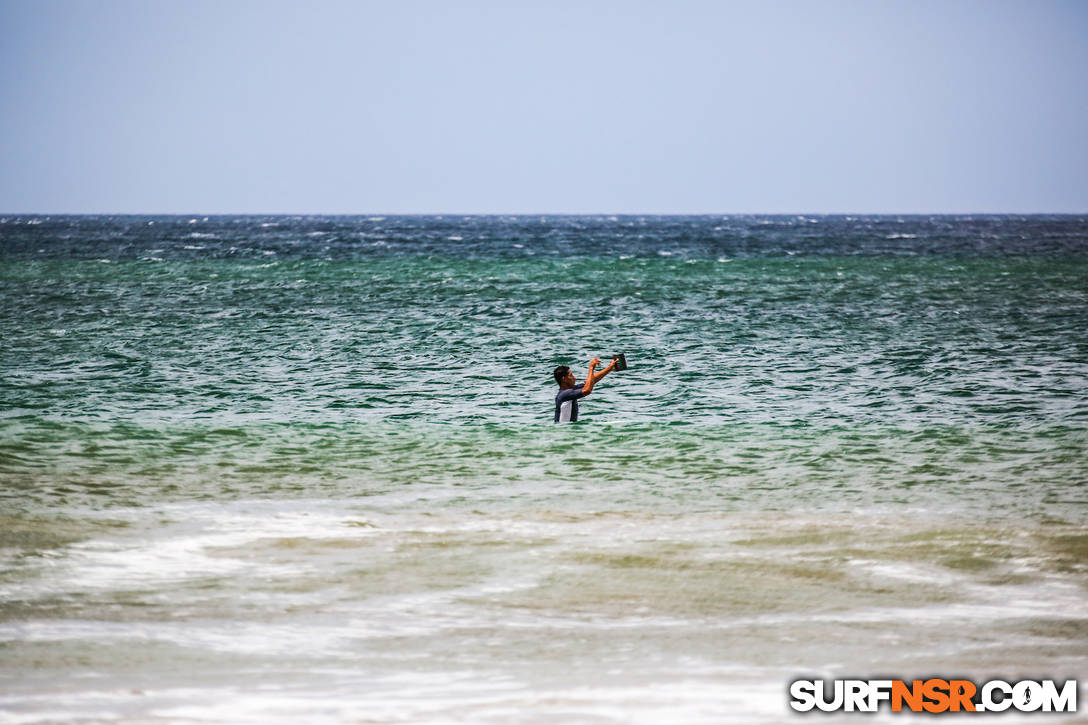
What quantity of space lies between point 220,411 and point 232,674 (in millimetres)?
13014

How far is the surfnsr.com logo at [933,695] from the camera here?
707 cm

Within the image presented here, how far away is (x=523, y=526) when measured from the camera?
11.9 metres

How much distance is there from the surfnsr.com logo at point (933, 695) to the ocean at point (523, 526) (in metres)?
0.17

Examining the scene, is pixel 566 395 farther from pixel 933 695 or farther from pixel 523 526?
pixel 933 695

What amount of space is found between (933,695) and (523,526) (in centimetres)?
541

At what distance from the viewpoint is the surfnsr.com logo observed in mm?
7074

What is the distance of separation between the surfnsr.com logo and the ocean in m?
0.17

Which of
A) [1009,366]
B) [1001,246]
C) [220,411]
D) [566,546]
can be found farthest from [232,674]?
[1001,246]

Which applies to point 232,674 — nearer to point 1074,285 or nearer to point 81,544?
point 81,544

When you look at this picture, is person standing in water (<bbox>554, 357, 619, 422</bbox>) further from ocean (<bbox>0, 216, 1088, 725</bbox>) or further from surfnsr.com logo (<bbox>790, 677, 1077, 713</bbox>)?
surfnsr.com logo (<bbox>790, 677, 1077, 713</bbox>)

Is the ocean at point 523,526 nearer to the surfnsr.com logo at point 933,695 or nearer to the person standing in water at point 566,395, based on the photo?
the surfnsr.com logo at point 933,695

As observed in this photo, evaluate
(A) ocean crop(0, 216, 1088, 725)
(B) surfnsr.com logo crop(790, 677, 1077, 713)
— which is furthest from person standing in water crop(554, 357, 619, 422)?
(B) surfnsr.com logo crop(790, 677, 1077, 713)

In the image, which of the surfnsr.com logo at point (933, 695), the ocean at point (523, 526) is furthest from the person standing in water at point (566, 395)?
the surfnsr.com logo at point (933, 695)

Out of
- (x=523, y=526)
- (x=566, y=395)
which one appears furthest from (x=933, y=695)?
(x=566, y=395)
